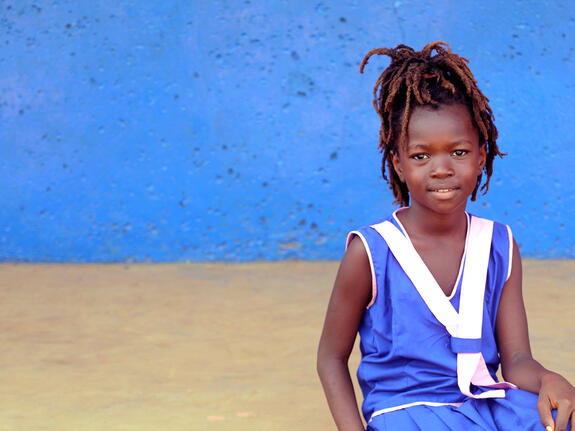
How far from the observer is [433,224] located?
184 centimetres

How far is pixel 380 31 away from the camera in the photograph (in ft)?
15.6

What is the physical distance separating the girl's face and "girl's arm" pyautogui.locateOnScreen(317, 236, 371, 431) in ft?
0.67

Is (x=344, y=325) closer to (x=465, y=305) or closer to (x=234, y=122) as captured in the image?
(x=465, y=305)

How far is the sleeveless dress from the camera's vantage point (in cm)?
166

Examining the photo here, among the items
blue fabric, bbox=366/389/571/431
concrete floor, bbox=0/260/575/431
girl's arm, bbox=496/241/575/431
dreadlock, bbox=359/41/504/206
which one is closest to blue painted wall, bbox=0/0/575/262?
concrete floor, bbox=0/260/575/431

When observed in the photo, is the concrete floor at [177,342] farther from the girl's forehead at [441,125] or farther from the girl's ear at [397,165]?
the girl's forehead at [441,125]

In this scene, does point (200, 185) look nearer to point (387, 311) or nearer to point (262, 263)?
point (262, 263)

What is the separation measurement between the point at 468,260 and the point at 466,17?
3324mm

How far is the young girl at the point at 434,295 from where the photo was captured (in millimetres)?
1696

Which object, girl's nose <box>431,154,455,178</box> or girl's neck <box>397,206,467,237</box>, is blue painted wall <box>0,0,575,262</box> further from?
girl's nose <box>431,154,455,178</box>

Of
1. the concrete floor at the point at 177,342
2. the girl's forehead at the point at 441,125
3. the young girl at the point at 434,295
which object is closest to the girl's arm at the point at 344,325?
the young girl at the point at 434,295

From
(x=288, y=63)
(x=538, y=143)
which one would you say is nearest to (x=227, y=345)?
(x=288, y=63)

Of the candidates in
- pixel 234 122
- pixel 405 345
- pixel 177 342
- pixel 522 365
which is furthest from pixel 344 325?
pixel 234 122

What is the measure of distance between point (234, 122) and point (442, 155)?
10.3 ft
